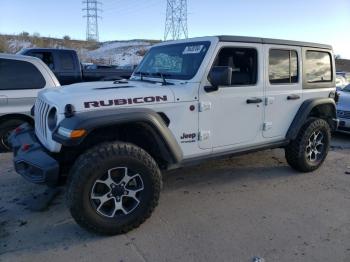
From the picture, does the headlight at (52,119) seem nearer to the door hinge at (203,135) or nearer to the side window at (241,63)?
the door hinge at (203,135)

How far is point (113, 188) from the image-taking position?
3461mm

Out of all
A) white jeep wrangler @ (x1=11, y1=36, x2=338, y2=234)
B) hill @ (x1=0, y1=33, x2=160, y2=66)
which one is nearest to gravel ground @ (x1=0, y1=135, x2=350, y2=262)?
white jeep wrangler @ (x1=11, y1=36, x2=338, y2=234)

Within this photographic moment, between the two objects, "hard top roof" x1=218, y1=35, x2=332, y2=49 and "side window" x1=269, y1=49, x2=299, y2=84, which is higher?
"hard top roof" x1=218, y1=35, x2=332, y2=49

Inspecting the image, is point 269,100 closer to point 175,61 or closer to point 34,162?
point 175,61

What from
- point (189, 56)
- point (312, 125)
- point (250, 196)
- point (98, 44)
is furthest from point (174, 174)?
point (98, 44)

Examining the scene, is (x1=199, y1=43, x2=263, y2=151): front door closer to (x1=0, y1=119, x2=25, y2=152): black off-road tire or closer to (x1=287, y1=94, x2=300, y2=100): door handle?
(x1=287, y1=94, x2=300, y2=100): door handle

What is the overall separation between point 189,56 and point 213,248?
2.17m

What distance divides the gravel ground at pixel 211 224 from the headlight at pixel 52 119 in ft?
3.26

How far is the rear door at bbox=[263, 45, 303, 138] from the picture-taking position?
467cm

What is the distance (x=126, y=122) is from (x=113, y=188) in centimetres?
64

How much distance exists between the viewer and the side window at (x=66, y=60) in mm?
8414

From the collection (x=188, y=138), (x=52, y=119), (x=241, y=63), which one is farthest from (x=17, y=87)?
(x=241, y=63)

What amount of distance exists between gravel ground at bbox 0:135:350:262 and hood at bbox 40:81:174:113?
4.03 feet

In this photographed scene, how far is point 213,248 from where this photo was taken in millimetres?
3258
